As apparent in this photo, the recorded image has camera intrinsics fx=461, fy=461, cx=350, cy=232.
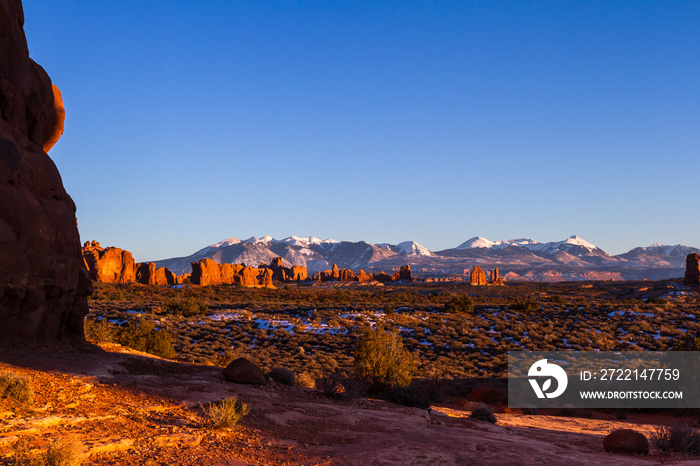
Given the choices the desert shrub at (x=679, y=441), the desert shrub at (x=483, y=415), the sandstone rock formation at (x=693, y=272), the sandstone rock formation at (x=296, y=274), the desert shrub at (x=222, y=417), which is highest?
the sandstone rock formation at (x=693, y=272)

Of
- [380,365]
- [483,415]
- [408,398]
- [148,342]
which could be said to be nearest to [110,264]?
[148,342]

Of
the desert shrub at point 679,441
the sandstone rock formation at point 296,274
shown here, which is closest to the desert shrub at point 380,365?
the desert shrub at point 679,441

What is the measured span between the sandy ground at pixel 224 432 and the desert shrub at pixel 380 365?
4.45 metres

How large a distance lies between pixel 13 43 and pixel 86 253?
86.3 metres

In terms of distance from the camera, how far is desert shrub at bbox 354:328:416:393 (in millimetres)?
17281

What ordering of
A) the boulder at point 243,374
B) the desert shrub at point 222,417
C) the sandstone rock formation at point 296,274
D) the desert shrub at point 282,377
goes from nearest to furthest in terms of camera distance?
the desert shrub at point 222,417, the boulder at point 243,374, the desert shrub at point 282,377, the sandstone rock formation at point 296,274

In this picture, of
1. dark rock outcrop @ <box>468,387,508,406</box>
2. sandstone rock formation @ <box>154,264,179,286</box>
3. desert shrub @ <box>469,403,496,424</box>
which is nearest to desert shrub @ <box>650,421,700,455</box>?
desert shrub @ <box>469,403,496,424</box>

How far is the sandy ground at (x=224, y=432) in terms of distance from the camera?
637 cm

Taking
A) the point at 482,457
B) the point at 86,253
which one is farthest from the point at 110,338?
the point at 86,253

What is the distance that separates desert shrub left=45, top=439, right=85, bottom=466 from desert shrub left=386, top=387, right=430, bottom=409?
Answer: 10.00 m

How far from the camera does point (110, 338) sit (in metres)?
17.9

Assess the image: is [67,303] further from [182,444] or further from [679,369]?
[679,369]

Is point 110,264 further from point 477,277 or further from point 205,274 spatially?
point 477,277

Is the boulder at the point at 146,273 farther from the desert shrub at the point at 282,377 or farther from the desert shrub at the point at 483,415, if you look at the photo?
the desert shrub at the point at 483,415
